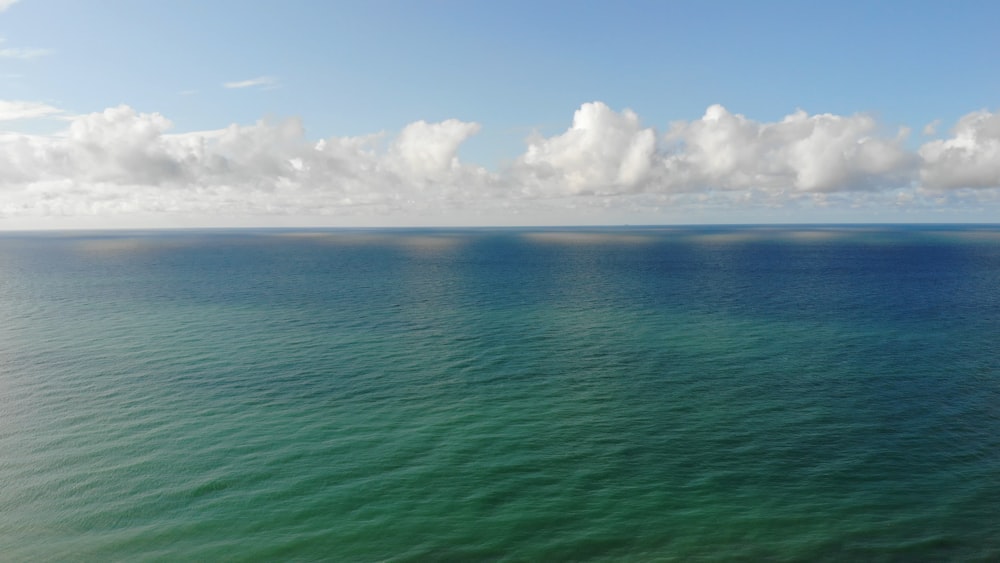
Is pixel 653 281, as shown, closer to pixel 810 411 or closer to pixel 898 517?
pixel 810 411

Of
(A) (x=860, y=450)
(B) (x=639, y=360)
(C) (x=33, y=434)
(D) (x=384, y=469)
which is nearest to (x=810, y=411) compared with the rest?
(A) (x=860, y=450)

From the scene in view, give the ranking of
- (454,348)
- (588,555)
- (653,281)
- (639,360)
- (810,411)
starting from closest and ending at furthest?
(588,555) < (810,411) < (639,360) < (454,348) < (653,281)

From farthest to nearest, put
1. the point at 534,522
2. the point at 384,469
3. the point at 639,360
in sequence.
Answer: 1. the point at 639,360
2. the point at 384,469
3. the point at 534,522

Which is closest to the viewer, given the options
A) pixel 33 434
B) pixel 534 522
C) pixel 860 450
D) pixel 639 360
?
pixel 534 522

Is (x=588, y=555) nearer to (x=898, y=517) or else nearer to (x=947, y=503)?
(x=898, y=517)

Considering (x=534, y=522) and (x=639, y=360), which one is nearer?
(x=534, y=522)

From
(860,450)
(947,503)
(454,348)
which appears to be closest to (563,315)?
(454,348)
